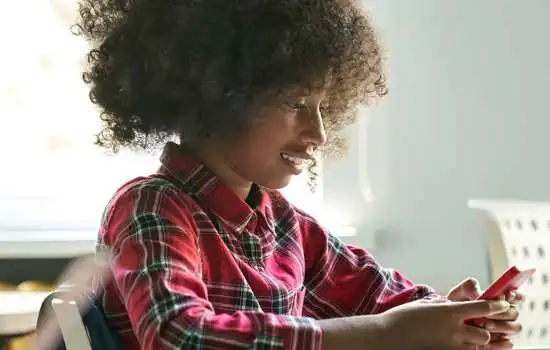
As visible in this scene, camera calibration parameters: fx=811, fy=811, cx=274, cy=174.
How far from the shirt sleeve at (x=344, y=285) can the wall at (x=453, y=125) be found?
566mm

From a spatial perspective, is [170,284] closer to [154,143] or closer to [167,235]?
[167,235]

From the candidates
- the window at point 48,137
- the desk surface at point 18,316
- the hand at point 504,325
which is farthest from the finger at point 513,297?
the window at point 48,137

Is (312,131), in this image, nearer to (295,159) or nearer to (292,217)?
(295,159)

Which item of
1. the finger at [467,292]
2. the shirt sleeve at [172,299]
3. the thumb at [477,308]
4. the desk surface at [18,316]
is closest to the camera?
the shirt sleeve at [172,299]

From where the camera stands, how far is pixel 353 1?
0.83m

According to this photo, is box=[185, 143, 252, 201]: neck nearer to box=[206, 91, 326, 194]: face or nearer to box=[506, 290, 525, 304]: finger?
box=[206, 91, 326, 194]: face

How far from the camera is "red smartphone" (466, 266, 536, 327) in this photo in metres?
0.75

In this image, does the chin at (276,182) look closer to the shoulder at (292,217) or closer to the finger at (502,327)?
the shoulder at (292,217)

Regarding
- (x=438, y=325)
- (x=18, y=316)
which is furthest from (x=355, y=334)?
(x=18, y=316)

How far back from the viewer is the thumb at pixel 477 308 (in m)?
0.73

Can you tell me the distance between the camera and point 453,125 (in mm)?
1493

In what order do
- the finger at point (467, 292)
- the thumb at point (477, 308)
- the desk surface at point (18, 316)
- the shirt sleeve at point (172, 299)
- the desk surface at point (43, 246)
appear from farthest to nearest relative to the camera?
1. the desk surface at point (43, 246)
2. the desk surface at point (18, 316)
3. the finger at point (467, 292)
4. the thumb at point (477, 308)
5. the shirt sleeve at point (172, 299)

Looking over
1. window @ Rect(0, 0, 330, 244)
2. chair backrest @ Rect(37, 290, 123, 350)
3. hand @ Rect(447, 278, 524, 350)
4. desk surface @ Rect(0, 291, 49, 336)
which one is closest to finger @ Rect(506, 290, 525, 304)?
hand @ Rect(447, 278, 524, 350)

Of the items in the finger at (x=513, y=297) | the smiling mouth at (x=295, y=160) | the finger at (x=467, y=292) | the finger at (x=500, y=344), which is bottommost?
the finger at (x=500, y=344)
